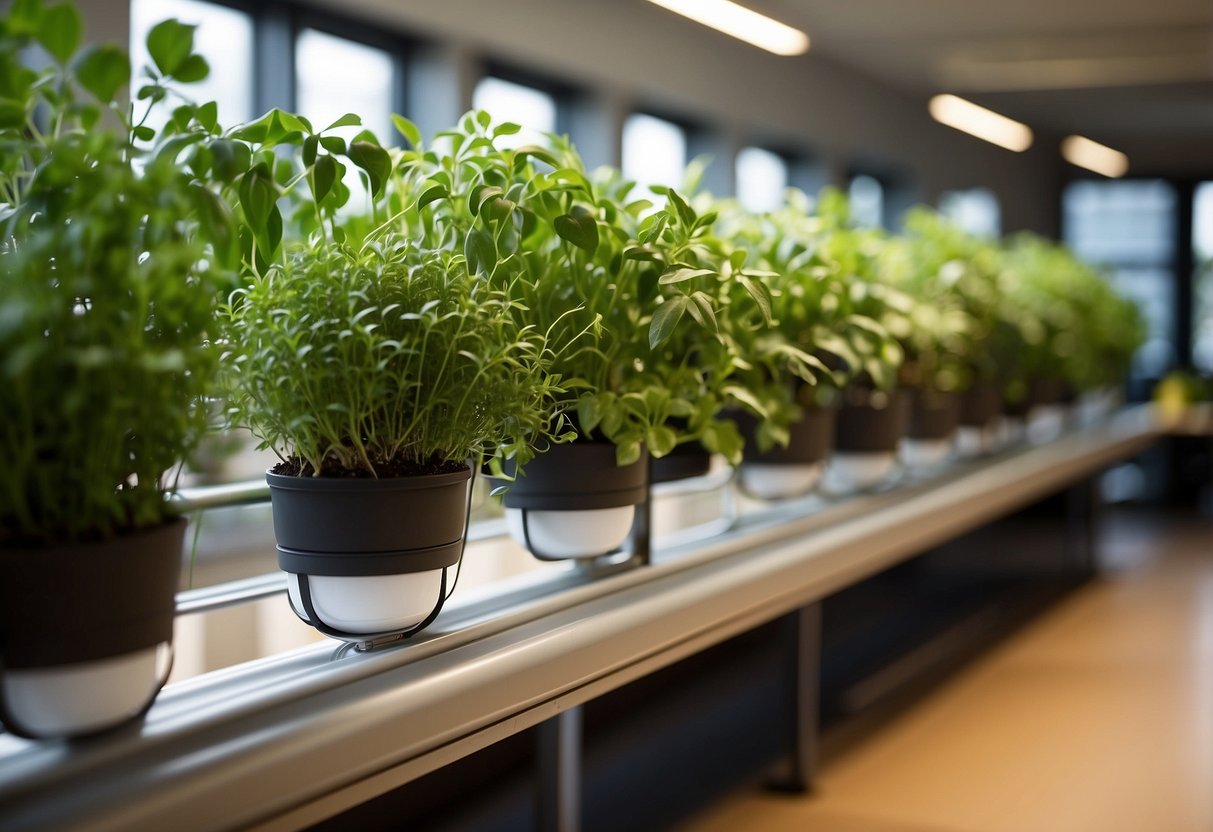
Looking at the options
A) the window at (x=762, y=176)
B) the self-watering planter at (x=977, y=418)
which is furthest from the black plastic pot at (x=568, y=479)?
the window at (x=762, y=176)

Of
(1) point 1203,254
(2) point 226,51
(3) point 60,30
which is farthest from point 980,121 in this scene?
(3) point 60,30

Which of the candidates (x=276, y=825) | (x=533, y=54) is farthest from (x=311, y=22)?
(x=276, y=825)

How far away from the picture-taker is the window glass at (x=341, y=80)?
3.41 m

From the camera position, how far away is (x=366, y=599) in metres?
1.13

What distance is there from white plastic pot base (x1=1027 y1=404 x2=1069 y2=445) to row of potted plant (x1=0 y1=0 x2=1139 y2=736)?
2177 mm

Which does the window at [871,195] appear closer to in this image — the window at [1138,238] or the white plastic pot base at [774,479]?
the window at [1138,238]

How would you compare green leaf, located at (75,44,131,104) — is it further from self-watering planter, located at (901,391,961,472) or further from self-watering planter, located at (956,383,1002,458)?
self-watering planter, located at (956,383,1002,458)

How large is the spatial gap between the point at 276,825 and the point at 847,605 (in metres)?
3.64

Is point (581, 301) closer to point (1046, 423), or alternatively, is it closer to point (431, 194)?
point (431, 194)

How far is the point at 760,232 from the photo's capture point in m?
2.01

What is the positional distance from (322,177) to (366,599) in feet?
1.42

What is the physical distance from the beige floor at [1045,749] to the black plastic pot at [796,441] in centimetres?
79

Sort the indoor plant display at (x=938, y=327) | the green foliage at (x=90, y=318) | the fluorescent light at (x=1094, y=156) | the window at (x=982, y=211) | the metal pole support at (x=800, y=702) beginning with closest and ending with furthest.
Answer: the green foliage at (x=90, y=318) < the metal pole support at (x=800, y=702) < the indoor plant display at (x=938, y=327) < the fluorescent light at (x=1094, y=156) < the window at (x=982, y=211)

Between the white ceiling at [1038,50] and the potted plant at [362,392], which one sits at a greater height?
the white ceiling at [1038,50]
